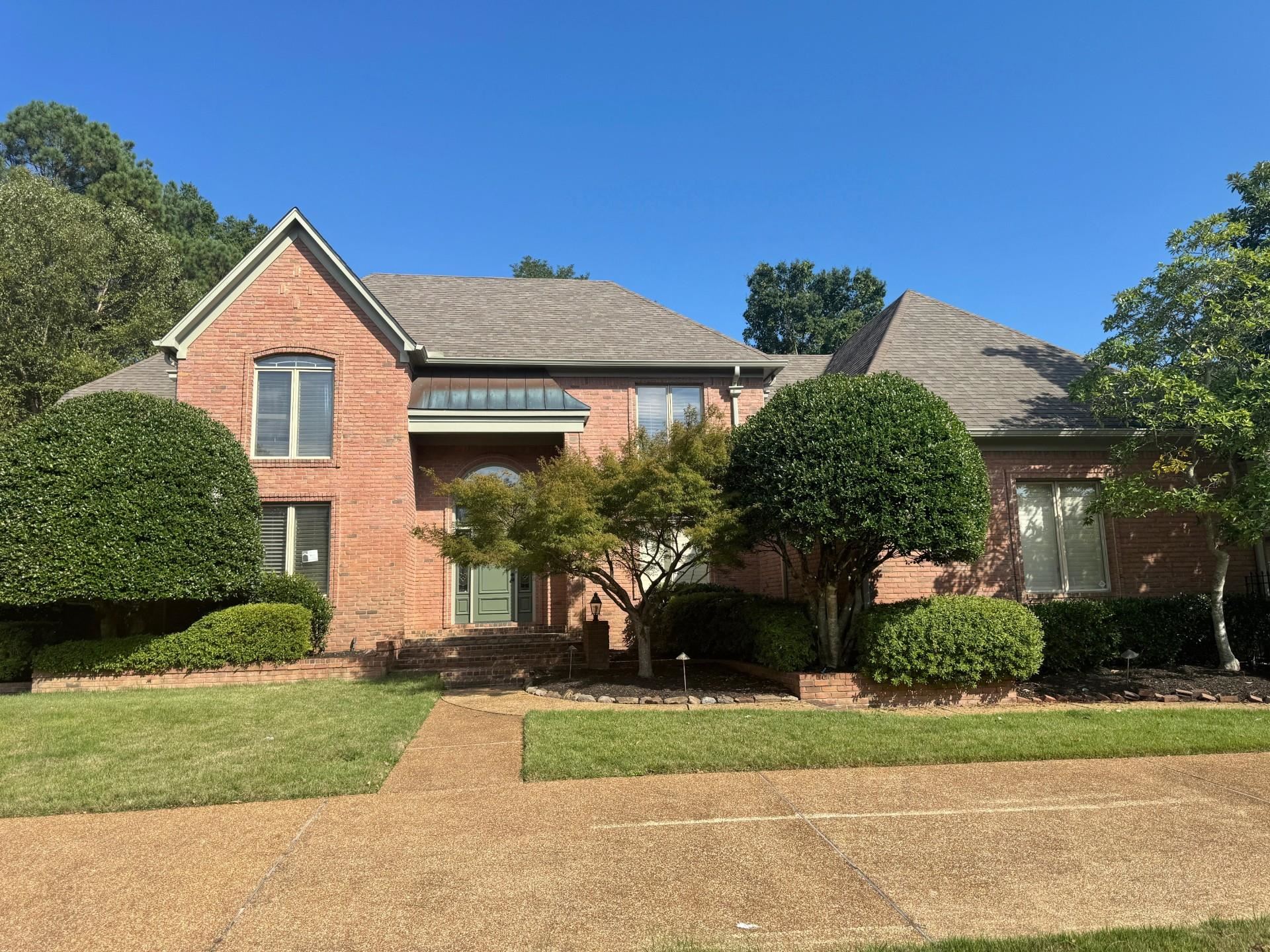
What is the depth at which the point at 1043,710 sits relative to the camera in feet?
31.0

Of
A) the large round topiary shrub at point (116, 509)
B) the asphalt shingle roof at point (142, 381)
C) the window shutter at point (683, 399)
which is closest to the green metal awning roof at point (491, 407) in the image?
the window shutter at point (683, 399)

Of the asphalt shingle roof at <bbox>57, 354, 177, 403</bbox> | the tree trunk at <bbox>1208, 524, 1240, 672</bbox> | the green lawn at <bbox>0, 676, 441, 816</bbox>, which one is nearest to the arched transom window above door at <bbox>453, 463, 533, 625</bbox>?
the green lawn at <bbox>0, 676, 441, 816</bbox>

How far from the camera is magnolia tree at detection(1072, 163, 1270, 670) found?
10.7 metres

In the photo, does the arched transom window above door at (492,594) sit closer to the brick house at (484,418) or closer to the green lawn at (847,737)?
the brick house at (484,418)

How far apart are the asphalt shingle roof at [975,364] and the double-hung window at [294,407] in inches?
421

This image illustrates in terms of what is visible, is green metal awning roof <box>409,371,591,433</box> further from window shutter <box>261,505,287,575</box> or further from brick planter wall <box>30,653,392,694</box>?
brick planter wall <box>30,653,392,694</box>

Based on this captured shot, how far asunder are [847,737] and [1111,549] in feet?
28.1

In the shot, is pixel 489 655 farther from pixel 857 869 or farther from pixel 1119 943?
pixel 1119 943

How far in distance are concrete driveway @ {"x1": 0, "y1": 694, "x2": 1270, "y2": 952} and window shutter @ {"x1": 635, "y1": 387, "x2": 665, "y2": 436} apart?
425 inches

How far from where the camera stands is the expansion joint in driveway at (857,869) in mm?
3680

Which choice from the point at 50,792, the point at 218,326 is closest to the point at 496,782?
the point at 50,792

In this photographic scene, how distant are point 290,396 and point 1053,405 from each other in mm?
14504

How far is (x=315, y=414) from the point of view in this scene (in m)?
14.9

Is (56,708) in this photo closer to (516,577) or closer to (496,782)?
(496,782)
